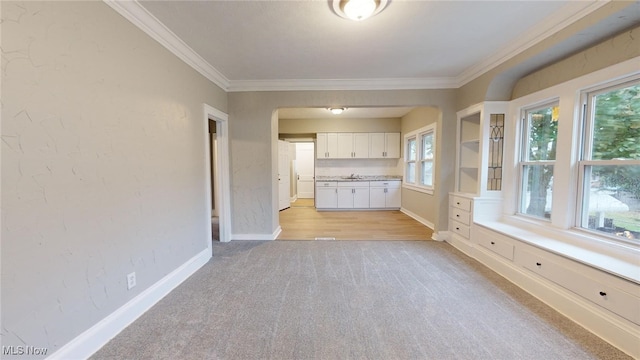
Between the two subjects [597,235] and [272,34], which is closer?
[597,235]

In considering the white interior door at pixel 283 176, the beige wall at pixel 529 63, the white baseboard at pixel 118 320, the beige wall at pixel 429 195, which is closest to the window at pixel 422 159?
the beige wall at pixel 429 195

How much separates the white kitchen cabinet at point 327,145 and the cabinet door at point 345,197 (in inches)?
37.9

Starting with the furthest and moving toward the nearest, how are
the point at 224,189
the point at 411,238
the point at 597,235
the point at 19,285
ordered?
the point at 411,238 → the point at 224,189 → the point at 597,235 → the point at 19,285

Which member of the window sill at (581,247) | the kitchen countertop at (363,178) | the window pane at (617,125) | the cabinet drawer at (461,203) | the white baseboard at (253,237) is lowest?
the white baseboard at (253,237)

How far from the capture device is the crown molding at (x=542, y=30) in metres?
1.83

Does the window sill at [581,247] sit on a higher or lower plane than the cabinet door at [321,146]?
lower

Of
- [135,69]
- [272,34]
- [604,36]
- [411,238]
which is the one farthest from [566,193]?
[135,69]

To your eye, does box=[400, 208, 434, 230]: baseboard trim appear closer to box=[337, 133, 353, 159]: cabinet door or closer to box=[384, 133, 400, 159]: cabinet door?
box=[384, 133, 400, 159]: cabinet door

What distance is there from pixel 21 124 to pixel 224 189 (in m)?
2.53

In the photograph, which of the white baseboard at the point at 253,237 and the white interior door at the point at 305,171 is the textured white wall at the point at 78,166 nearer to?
the white baseboard at the point at 253,237

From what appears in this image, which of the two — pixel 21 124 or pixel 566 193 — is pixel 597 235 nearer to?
pixel 566 193

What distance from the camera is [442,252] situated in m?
3.32

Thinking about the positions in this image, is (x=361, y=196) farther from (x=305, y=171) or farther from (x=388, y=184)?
(x=305, y=171)

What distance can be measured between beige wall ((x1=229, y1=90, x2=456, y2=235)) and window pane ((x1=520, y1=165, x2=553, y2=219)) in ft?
3.09
